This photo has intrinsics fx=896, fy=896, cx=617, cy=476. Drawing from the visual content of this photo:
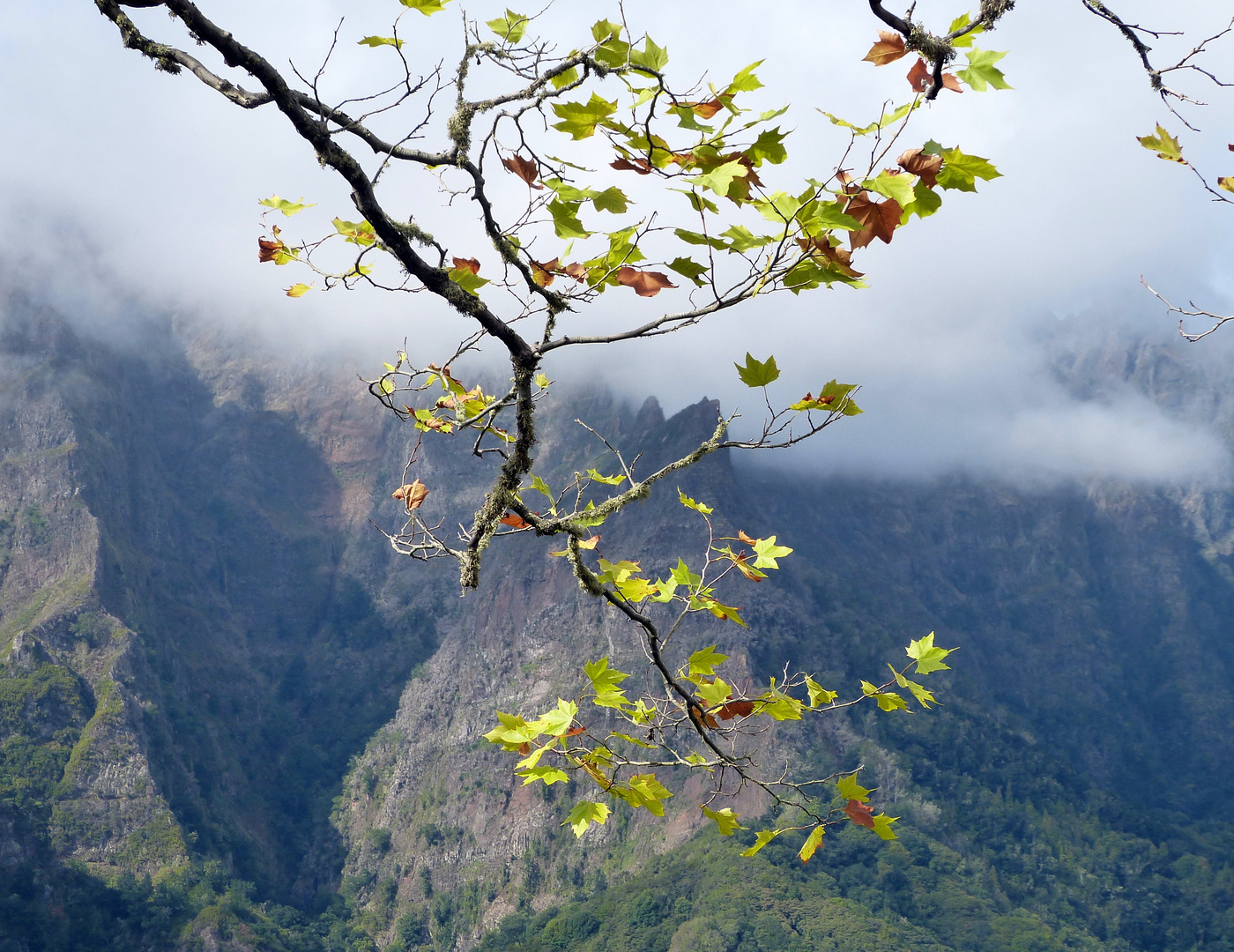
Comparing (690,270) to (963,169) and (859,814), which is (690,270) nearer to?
(963,169)

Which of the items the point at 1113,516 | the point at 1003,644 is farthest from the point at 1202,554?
the point at 1003,644

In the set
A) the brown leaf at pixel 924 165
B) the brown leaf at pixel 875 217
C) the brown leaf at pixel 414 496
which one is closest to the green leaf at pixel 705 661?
the brown leaf at pixel 414 496

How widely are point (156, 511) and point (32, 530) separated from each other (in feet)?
62.5

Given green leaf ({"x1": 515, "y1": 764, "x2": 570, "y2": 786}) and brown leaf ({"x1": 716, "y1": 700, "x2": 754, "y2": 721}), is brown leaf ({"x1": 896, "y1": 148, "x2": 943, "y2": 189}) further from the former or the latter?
green leaf ({"x1": 515, "y1": 764, "x2": 570, "y2": 786})

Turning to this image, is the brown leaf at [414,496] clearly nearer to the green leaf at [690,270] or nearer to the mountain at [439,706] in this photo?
the green leaf at [690,270]

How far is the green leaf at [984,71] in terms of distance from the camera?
7.11ft

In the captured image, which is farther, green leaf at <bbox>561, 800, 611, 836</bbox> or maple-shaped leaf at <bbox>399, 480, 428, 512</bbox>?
maple-shaped leaf at <bbox>399, 480, 428, 512</bbox>

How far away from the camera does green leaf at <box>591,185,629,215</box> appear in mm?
2254

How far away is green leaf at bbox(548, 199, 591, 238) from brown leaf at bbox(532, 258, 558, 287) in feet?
2.17

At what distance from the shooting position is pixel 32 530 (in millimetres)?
89750

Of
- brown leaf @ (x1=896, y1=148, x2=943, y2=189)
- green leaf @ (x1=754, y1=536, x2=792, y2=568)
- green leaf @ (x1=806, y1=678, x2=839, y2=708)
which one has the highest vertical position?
brown leaf @ (x1=896, y1=148, x2=943, y2=189)

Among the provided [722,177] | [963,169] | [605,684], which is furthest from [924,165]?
[605,684]

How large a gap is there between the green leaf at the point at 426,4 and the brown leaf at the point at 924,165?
4.09 feet

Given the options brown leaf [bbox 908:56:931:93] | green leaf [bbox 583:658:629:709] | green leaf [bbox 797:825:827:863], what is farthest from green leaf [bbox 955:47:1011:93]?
green leaf [bbox 797:825:827:863]
